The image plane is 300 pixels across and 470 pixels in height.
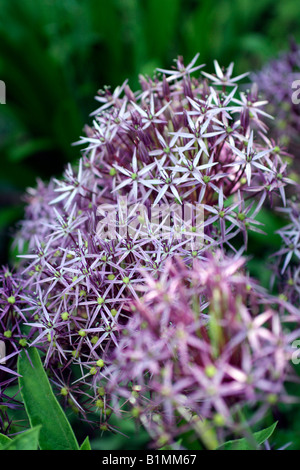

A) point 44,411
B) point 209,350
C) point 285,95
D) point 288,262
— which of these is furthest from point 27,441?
point 285,95

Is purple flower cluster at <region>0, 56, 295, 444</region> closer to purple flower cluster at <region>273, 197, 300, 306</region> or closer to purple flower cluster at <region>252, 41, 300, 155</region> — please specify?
purple flower cluster at <region>273, 197, 300, 306</region>

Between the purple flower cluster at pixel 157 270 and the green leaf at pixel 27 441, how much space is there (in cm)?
20

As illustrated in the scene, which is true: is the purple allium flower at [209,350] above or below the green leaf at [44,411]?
above

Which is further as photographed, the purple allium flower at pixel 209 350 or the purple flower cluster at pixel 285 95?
the purple flower cluster at pixel 285 95

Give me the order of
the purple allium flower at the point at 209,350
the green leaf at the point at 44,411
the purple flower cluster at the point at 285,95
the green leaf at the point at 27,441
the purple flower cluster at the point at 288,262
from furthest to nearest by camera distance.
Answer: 1. the purple flower cluster at the point at 285,95
2. the purple flower cluster at the point at 288,262
3. the green leaf at the point at 44,411
4. the green leaf at the point at 27,441
5. the purple allium flower at the point at 209,350

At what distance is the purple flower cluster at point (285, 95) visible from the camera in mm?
1917

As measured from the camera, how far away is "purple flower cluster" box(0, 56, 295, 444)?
87cm

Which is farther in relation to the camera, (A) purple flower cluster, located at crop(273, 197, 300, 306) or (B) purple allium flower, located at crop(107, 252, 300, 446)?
(A) purple flower cluster, located at crop(273, 197, 300, 306)

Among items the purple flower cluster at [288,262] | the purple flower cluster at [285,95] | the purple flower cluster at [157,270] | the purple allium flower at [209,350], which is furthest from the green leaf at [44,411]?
the purple flower cluster at [285,95]

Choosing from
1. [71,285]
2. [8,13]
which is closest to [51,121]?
[8,13]

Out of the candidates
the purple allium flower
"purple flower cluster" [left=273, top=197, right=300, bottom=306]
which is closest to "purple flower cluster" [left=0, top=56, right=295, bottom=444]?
the purple allium flower

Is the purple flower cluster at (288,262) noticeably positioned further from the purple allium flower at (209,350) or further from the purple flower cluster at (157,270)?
the purple allium flower at (209,350)
